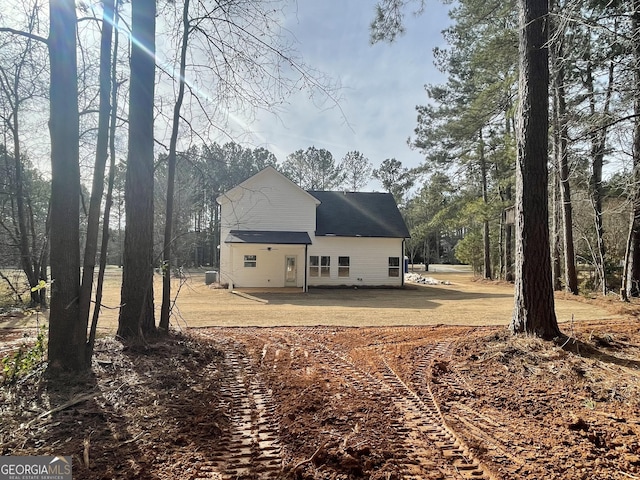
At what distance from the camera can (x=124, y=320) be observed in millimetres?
5156

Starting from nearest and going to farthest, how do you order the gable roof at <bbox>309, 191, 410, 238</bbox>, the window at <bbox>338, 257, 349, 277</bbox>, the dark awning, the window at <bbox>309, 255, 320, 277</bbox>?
the dark awning → the window at <bbox>309, 255, 320, 277</bbox> → the window at <bbox>338, 257, 349, 277</bbox> → the gable roof at <bbox>309, 191, 410, 238</bbox>

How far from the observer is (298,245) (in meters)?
17.5

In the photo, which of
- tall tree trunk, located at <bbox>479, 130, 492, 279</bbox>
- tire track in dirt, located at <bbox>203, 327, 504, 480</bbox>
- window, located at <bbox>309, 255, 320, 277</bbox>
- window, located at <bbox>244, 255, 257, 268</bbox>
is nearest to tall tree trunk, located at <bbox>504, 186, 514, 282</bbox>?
tall tree trunk, located at <bbox>479, 130, 492, 279</bbox>

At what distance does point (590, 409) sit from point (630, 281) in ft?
40.6

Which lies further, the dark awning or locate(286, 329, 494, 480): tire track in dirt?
the dark awning

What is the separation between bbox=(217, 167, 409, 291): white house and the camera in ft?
60.3

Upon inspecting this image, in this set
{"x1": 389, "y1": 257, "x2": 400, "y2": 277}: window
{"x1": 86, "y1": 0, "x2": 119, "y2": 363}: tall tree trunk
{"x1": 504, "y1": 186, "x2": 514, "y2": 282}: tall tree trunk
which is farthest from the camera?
{"x1": 504, "y1": 186, "x2": 514, "y2": 282}: tall tree trunk

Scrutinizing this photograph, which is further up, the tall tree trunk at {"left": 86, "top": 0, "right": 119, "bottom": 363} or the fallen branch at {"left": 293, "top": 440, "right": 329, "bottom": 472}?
the tall tree trunk at {"left": 86, "top": 0, "right": 119, "bottom": 363}

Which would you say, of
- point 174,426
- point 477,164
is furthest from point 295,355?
point 477,164

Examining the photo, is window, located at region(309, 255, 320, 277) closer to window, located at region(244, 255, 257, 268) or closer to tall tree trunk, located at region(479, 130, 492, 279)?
window, located at region(244, 255, 257, 268)

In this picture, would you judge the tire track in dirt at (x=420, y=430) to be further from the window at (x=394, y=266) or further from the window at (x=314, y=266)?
the window at (x=394, y=266)

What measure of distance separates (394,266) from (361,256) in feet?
6.51

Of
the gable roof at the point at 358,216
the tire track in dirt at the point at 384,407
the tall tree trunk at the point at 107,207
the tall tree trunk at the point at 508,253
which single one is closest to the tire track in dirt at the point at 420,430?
the tire track in dirt at the point at 384,407

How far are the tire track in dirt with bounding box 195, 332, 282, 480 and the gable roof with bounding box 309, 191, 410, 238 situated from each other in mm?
15659
